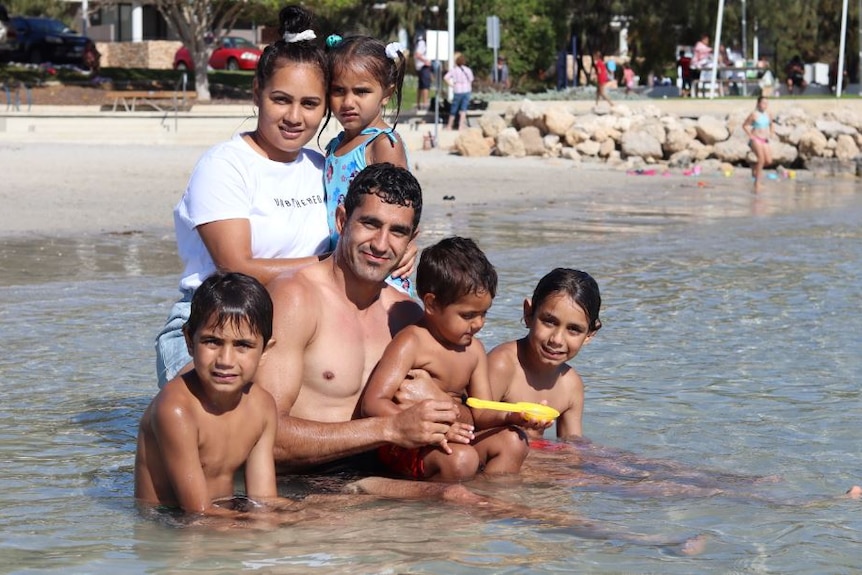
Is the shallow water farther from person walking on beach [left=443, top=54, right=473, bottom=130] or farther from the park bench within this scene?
the park bench

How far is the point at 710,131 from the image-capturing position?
23.1 metres

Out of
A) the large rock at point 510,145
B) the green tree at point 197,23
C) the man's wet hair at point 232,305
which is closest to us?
the man's wet hair at point 232,305

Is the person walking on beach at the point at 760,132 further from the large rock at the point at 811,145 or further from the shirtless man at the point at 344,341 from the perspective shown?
the shirtless man at the point at 344,341

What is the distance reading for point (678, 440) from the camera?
5.75 m

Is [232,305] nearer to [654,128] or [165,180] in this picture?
[165,180]

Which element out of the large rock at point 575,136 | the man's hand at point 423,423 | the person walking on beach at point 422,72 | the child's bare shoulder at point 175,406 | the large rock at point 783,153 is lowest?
the man's hand at point 423,423

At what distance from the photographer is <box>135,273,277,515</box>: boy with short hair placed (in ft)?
13.2

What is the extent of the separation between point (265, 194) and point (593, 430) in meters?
1.97

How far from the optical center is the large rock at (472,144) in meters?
21.7

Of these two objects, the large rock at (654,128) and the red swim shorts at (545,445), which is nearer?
the red swim shorts at (545,445)

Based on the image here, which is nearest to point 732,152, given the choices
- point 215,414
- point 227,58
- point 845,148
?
point 845,148

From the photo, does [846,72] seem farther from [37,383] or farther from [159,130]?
[37,383]

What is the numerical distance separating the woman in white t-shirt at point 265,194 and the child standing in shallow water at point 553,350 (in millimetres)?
858

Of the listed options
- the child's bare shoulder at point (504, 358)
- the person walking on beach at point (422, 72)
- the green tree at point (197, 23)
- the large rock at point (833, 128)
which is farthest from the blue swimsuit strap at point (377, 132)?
the green tree at point (197, 23)
